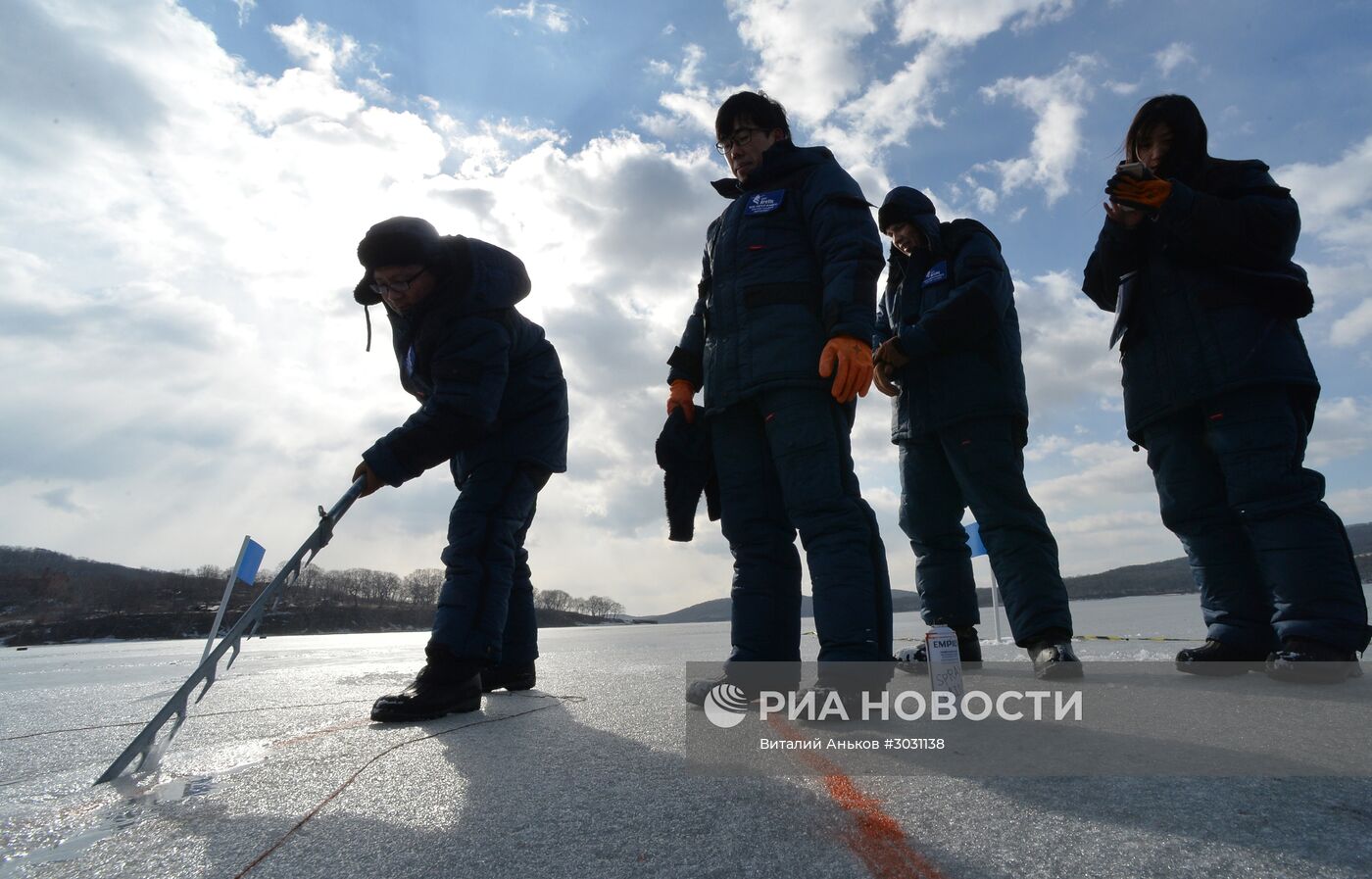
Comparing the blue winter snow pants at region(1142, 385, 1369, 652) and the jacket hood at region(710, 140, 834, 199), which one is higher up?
the jacket hood at region(710, 140, 834, 199)

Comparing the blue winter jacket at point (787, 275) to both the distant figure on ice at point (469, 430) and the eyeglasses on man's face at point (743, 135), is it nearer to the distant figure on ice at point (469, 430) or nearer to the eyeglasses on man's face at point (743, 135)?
the eyeglasses on man's face at point (743, 135)

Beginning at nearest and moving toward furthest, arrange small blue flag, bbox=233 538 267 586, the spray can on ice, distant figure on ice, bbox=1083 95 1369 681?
1. the spray can on ice
2. distant figure on ice, bbox=1083 95 1369 681
3. small blue flag, bbox=233 538 267 586

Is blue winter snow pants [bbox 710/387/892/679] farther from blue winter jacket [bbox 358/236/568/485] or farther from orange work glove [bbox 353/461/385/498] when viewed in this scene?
orange work glove [bbox 353/461/385/498]

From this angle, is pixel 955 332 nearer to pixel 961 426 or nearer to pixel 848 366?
pixel 961 426

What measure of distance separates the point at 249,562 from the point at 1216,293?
5.28 metres

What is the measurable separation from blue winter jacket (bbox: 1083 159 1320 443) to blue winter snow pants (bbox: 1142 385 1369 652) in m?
0.09

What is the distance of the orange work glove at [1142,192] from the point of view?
7.72 ft

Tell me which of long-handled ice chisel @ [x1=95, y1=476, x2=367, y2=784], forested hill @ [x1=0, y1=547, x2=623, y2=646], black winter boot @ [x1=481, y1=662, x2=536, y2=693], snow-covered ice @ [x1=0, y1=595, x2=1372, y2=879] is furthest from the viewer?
forested hill @ [x1=0, y1=547, x2=623, y2=646]

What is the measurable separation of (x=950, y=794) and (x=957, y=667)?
0.96 meters

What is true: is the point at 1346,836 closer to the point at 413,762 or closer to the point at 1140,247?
the point at 413,762

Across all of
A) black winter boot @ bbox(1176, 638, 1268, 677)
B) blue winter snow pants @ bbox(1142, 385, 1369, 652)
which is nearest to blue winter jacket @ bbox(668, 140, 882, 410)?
blue winter snow pants @ bbox(1142, 385, 1369, 652)

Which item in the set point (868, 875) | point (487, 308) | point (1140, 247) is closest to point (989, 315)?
point (1140, 247)

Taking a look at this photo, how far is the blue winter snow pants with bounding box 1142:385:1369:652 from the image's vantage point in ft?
6.89

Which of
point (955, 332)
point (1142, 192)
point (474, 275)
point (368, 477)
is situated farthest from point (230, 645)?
point (1142, 192)
